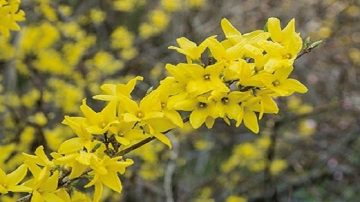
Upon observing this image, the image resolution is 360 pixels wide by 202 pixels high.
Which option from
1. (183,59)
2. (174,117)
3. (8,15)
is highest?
(8,15)

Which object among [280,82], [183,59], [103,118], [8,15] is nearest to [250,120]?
[280,82]

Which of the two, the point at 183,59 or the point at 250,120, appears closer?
the point at 250,120

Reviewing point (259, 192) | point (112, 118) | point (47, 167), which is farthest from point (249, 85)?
point (259, 192)

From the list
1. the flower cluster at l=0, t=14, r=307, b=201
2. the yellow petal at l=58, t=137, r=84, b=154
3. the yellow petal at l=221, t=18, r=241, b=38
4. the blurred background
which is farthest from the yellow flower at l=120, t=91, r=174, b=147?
the blurred background

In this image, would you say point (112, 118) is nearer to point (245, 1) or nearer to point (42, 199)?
point (42, 199)

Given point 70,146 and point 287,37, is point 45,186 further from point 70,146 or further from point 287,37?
point 287,37
